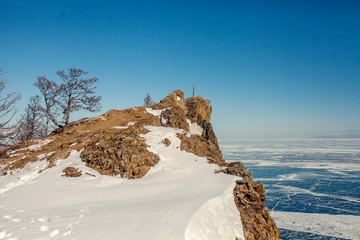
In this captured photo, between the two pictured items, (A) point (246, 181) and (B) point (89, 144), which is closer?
(A) point (246, 181)

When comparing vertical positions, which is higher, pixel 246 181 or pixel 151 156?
pixel 151 156

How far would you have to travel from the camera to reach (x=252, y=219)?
9.34m

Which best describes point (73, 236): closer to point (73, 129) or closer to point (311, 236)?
point (73, 129)

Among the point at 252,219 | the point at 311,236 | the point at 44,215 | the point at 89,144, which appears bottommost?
the point at 311,236

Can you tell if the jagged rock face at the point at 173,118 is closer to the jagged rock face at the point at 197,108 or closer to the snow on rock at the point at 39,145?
the jagged rock face at the point at 197,108

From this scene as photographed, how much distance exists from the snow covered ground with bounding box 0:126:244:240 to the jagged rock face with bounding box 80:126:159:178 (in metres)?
0.46

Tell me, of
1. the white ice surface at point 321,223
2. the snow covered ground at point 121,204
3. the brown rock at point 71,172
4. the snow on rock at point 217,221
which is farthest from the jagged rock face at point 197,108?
the snow on rock at point 217,221

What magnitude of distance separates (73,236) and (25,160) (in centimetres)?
1073

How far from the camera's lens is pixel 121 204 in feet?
26.9

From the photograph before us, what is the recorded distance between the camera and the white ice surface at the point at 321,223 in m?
21.2

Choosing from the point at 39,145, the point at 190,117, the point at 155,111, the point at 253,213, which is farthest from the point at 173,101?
the point at 253,213

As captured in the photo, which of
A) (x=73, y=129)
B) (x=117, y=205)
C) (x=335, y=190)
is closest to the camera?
(x=117, y=205)

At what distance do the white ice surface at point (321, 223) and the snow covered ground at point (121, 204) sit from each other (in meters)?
16.9

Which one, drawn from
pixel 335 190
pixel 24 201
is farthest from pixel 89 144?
pixel 335 190
